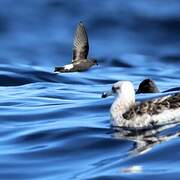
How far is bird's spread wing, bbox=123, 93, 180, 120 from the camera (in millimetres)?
13609

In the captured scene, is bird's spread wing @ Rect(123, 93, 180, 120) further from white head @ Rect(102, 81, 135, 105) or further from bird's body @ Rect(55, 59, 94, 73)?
bird's body @ Rect(55, 59, 94, 73)

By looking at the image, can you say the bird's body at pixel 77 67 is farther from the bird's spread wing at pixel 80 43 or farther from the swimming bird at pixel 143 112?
the swimming bird at pixel 143 112

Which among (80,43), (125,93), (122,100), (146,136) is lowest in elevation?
(146,136)

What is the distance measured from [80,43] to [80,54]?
56cm

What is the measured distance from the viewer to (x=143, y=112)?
537 inches

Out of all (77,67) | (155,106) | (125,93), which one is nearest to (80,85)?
(77,67)

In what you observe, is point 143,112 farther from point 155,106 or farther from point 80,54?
point 80,54

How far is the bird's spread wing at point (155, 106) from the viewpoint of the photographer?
44.7 ft

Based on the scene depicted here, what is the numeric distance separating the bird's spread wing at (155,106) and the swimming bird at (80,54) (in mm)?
13494

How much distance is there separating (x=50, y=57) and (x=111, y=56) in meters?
2.66

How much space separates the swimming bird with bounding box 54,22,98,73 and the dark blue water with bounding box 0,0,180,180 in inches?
16.6

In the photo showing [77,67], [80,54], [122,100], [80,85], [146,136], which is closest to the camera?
[146,136]

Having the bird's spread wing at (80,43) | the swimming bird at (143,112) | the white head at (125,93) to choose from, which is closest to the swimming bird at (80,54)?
the bird's spread wing at (80,43)

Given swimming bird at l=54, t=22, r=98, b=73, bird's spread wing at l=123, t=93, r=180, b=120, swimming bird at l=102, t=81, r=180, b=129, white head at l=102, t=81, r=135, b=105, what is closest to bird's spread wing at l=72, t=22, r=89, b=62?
swimming bird at l=54, t=22, r=98, b=73
